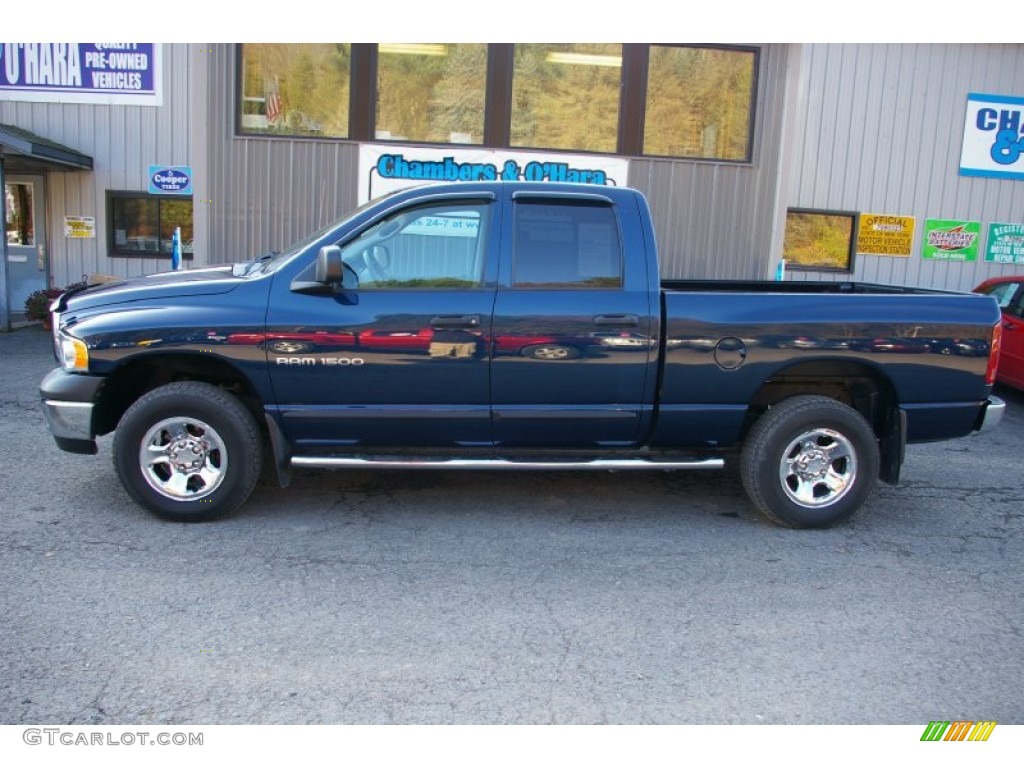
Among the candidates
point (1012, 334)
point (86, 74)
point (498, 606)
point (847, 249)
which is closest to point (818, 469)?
point (498, 606)

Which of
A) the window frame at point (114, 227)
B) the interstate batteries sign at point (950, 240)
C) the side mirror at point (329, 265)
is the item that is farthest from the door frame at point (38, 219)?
the interstate batteries sign at point (950, 240)

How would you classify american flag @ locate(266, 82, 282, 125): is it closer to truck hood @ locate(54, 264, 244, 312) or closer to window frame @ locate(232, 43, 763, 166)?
window frame @ locate(232, 43, 763, 166)

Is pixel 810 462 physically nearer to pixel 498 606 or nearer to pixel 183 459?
pixel 498 606

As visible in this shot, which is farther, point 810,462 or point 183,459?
point 810,462

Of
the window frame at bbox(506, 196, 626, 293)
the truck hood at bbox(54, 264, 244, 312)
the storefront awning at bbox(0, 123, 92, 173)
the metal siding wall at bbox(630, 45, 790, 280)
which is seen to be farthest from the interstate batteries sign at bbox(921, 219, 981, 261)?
the storefront awning at bbox(0, 123, 92, 173)

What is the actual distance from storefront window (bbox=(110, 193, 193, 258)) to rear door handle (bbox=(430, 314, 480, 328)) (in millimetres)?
10059

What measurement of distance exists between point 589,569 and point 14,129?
475 inches

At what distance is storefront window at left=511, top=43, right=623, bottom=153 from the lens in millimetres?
9508

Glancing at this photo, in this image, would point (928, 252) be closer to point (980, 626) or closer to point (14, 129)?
point (980, 626)

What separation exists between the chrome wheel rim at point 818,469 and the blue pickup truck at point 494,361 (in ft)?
0.04

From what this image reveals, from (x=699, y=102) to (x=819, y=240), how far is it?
13.8ft

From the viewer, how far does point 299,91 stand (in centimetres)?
927

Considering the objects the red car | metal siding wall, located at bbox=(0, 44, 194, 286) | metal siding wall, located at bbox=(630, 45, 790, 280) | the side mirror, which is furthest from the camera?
metal siding wall, located at bbox=(0, 44, 194, 286)

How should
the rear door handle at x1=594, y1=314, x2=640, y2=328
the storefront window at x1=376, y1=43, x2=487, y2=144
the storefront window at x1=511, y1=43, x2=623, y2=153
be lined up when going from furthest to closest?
the storefront window at x1=511, y1=43, x2=623, y2=153 → the storefront window at x1=376, y1=43, x2=487, y2=144 → the rear door handle at x1=594, y1=314, x2=640, y2=328
